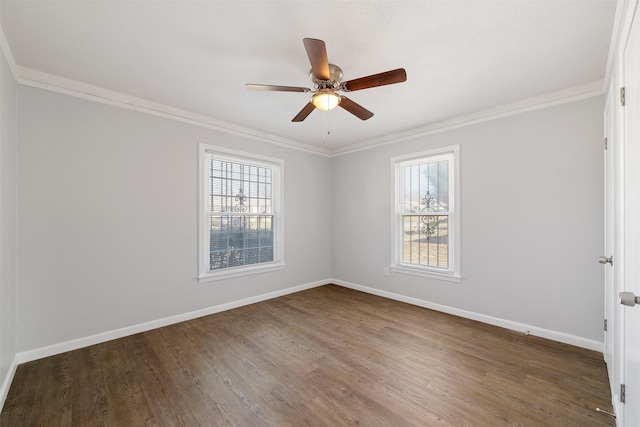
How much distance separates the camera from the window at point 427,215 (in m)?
3.56

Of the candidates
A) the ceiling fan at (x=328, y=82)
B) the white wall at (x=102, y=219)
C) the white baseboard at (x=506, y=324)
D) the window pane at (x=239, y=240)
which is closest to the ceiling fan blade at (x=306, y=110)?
the ceiling fan at (x=328, y=82)

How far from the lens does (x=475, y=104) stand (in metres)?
3.05

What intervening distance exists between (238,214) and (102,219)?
1.55m

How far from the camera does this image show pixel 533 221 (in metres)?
A: 2.89

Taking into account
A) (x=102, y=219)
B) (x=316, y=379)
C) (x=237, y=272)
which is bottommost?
(x=316, y=379)

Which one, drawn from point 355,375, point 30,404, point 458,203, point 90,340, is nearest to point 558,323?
point 458,203

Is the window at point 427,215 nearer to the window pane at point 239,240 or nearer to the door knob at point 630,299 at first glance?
the window pane at point 239,240

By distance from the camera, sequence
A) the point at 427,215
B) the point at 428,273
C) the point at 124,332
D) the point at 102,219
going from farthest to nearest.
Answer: the point at 427,215 → the point at 428,273 → the point at 124,332 → the point at 102,219

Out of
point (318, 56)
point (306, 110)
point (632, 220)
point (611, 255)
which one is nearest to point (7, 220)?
point (306, 110)

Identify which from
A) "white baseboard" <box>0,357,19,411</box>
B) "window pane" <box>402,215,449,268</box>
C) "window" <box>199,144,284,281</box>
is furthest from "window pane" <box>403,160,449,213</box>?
"white baseboard" <box>0,357,19,411</box>

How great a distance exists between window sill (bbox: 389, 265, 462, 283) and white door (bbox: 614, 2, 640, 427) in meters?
2.00

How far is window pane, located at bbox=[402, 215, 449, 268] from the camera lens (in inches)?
145

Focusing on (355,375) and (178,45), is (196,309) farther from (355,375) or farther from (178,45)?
(178,45)

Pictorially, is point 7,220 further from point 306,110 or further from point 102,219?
point 306,110
